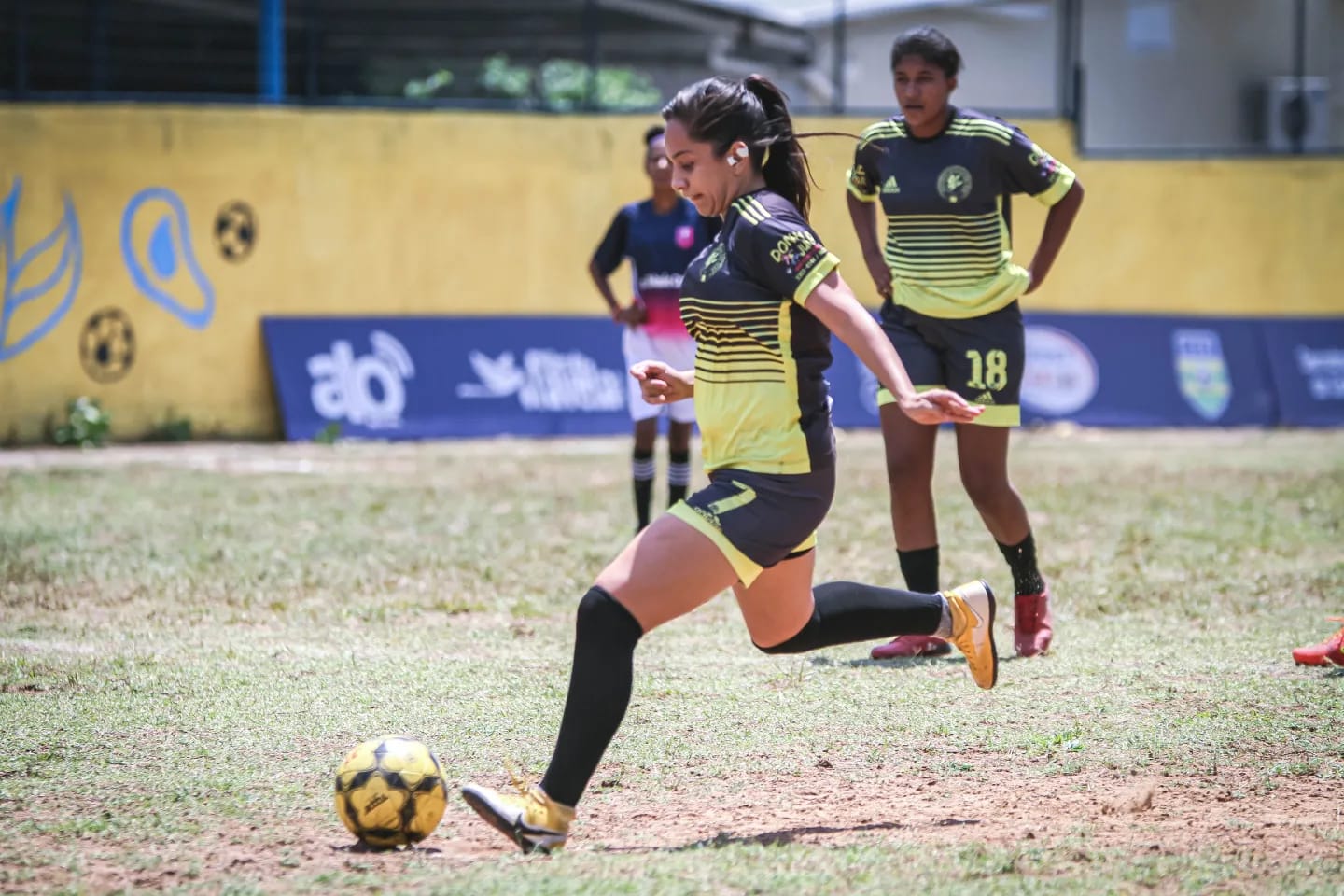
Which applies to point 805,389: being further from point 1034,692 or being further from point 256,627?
point 256,627

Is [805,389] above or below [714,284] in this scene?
below

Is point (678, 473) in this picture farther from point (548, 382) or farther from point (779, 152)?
point (548, 382)

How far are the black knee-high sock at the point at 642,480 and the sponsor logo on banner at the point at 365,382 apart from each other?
24.6 ft

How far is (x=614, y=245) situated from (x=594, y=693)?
6552mm

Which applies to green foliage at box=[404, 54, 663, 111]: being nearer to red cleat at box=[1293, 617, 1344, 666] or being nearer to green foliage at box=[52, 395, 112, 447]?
green foliage at box=[52, 395, 112, 447]

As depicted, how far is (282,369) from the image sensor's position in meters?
17.5

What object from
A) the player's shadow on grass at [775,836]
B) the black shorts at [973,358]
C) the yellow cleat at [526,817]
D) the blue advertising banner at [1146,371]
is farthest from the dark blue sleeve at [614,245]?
the blue advertising banner at [1146,371]

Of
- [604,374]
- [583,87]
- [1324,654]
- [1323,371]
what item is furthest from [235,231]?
[1324,654]

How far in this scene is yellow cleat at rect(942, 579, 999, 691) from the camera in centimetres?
544

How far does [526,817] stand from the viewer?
430cm

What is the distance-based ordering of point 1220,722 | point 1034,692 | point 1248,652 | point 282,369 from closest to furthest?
1. point 1220,722
2. point 1034,692
3. point 1248,652
4. point 282,369

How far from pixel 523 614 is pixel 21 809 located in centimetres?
363

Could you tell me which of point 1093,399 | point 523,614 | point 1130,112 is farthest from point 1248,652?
point 1130,112

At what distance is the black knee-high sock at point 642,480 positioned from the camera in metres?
10.1
